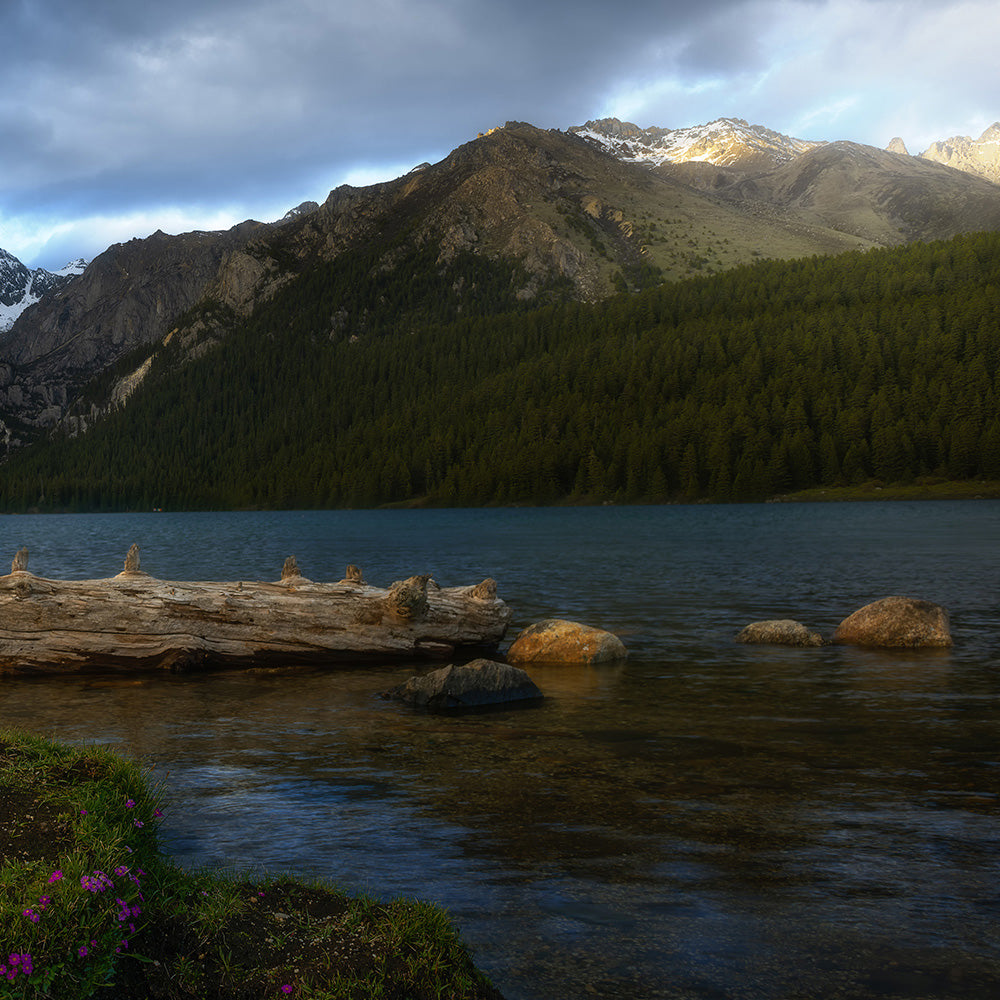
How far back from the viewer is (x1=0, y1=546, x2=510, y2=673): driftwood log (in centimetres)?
2088

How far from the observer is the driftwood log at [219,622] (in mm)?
20875

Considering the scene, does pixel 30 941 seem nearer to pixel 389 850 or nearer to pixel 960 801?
pixel 389 850

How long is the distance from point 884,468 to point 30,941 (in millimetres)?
185410

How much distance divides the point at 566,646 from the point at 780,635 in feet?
23.2

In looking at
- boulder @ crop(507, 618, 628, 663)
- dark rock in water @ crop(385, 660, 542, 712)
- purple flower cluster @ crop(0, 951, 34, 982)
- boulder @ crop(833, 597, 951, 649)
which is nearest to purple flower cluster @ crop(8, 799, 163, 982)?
purple flower cluster @ crop(0, 951, 34, 982)

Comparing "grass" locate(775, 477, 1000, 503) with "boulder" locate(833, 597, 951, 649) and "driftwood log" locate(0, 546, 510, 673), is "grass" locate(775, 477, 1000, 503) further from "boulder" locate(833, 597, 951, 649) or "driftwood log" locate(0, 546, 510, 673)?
"driftwood log" locate(0, 546, 510, 673)

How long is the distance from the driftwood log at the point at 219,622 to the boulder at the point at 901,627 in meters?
11.3

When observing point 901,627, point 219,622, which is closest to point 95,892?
point 219,622

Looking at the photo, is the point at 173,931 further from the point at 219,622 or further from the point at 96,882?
the point at 219,622

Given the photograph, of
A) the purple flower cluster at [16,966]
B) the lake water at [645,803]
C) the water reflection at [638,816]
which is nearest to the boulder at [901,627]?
the lake water at [645,803]

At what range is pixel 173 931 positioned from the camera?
6.16 meters

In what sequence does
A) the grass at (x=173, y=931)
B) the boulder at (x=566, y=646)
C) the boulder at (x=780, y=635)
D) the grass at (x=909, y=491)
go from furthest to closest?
the grass at (x=909, y=491) < the boulder at (x=780, y=635) < the boulder at (x=566, y=646) < the grass at (x=173, y=931)

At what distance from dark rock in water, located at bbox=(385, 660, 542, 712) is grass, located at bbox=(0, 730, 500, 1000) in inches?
414

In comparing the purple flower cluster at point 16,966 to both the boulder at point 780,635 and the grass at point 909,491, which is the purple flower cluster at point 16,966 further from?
the grass at point 909,491
